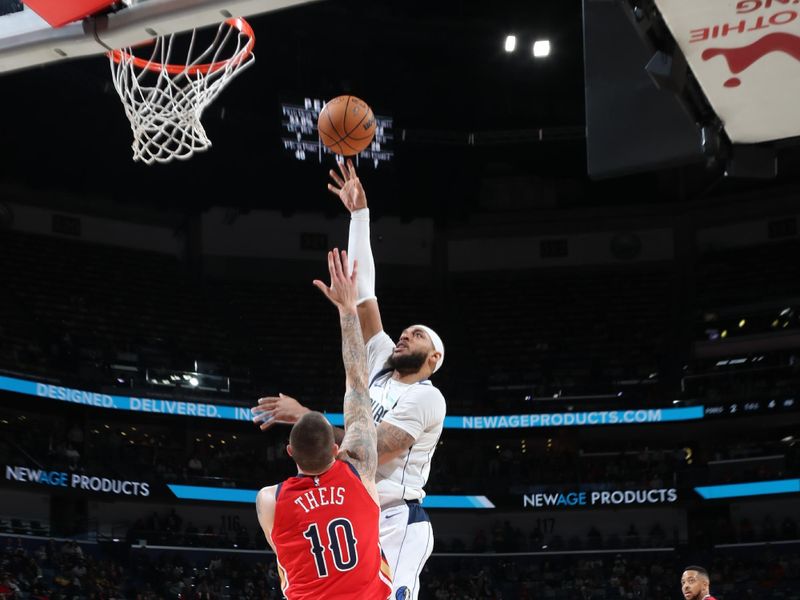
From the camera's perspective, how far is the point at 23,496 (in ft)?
67.7

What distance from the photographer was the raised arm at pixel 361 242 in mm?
4719

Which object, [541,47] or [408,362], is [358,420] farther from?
[541,47]

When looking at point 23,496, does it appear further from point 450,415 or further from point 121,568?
point 450,415

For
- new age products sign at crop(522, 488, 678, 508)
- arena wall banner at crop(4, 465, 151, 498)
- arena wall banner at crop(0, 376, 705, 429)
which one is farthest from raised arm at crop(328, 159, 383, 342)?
new age products sign at crop(522, 488, 678, 508)

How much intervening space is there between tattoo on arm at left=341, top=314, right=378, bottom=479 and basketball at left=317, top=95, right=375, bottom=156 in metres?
1.93

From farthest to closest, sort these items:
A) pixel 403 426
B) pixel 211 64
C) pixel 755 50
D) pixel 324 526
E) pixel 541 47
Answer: pixel 541 47
pixel 211 64
pixel 403 426
pixel 324 526
pixel 755 50

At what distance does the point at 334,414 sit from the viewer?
2152 centimetres

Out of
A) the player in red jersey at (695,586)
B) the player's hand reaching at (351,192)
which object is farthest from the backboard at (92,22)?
the player in red jersey at (695,586)

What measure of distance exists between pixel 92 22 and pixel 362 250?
154 centimetres

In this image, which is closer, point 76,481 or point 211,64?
point 211,64

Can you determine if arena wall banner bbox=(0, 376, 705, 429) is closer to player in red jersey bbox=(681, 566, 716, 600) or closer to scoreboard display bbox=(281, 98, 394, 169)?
scoreboard display bbox=(281, 98, 394, 169)

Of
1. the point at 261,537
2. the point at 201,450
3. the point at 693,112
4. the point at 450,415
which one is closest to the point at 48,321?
the point at 201,450

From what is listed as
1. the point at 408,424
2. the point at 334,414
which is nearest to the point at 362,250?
the point at 408,424

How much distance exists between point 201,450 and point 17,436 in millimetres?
4183
